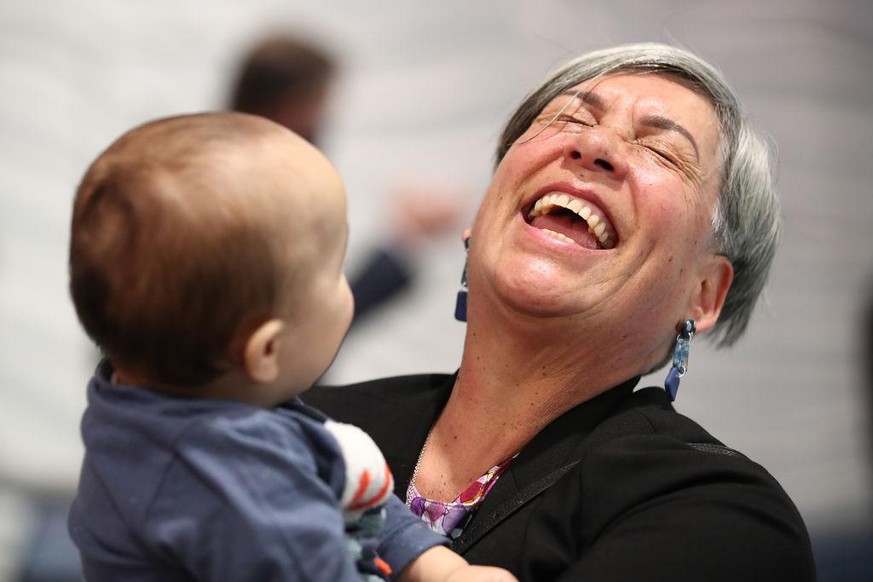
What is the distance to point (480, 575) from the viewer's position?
4.32ft

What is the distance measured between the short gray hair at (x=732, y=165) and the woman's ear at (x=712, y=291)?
21mm

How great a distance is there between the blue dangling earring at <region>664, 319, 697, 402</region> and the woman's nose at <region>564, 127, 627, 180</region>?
27 centimetres

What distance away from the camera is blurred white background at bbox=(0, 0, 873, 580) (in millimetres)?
3955

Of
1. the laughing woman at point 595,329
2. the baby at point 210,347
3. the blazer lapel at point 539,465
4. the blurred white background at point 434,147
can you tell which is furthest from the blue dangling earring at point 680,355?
the blurred white background at point 434,147

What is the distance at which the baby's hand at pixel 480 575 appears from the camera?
1.31 metres

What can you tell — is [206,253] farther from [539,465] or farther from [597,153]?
[597,153]

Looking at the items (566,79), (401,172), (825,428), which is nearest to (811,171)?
(825,428)

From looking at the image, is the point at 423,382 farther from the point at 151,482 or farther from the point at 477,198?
the point at 477,198

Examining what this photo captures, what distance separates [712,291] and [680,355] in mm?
150

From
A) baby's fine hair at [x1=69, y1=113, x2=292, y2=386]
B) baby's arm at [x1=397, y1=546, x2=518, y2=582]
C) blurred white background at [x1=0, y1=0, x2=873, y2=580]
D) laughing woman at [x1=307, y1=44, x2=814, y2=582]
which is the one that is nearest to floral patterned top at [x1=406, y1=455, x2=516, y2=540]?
laughing woman at [x1=307, y1=44, x2=814, y2=582]

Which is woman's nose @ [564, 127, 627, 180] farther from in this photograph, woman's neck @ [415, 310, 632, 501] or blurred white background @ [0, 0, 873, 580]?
blurred white background @ [0, 0, 873, 580]

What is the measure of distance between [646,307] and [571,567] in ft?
1.81

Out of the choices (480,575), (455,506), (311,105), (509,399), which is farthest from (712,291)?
(311,105)

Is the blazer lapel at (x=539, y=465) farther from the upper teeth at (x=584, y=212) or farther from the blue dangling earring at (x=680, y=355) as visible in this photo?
the upper teeth at (x=584, y=212)
